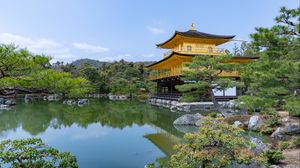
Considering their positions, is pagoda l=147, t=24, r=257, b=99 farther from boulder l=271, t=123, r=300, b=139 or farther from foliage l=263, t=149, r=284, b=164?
foliage l=263, t=149, r=284, b=164

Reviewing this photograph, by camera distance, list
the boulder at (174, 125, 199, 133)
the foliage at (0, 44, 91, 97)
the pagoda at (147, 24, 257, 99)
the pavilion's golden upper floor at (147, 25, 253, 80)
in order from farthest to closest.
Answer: the pavilion's golden upper floor at (147, 25, 253, 80) < the pagoda at (147, 24, 257, 99) < the boulder at (174, 125, 199, 133) < the foliage at (0, 44, 91, 97)

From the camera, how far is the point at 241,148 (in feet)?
13.2

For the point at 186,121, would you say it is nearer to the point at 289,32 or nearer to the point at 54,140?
the point at 54,140

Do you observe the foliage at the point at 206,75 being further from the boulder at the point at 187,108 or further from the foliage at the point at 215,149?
the foliage at the point at 215,149

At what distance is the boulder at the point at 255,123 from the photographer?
8.78m

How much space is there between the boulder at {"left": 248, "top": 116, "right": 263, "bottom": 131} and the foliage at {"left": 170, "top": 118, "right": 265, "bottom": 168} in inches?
206

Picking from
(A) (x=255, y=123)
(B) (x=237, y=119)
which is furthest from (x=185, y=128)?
(A) (x=255, y=123)

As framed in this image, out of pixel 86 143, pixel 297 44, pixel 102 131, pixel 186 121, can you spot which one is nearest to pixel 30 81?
pixel 297 44

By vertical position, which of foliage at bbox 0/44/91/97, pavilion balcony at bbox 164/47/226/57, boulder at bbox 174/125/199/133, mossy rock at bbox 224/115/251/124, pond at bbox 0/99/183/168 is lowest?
pond at bbox 0/99/183/168

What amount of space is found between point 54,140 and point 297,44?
7649mm

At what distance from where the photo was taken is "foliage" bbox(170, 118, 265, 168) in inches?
149

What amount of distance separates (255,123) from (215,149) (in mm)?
5782

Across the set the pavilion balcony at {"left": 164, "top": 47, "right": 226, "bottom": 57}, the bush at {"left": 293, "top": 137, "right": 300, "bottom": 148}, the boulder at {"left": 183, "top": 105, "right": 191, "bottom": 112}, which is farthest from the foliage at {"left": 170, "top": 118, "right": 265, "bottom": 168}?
the pavilion balcony at {"left": 164, "top": 47, "right": 226, "bottom": 57}

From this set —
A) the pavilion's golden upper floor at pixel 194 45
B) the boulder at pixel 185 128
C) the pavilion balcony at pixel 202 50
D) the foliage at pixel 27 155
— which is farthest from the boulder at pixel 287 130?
the pavilion balcony at pixel 202 50
